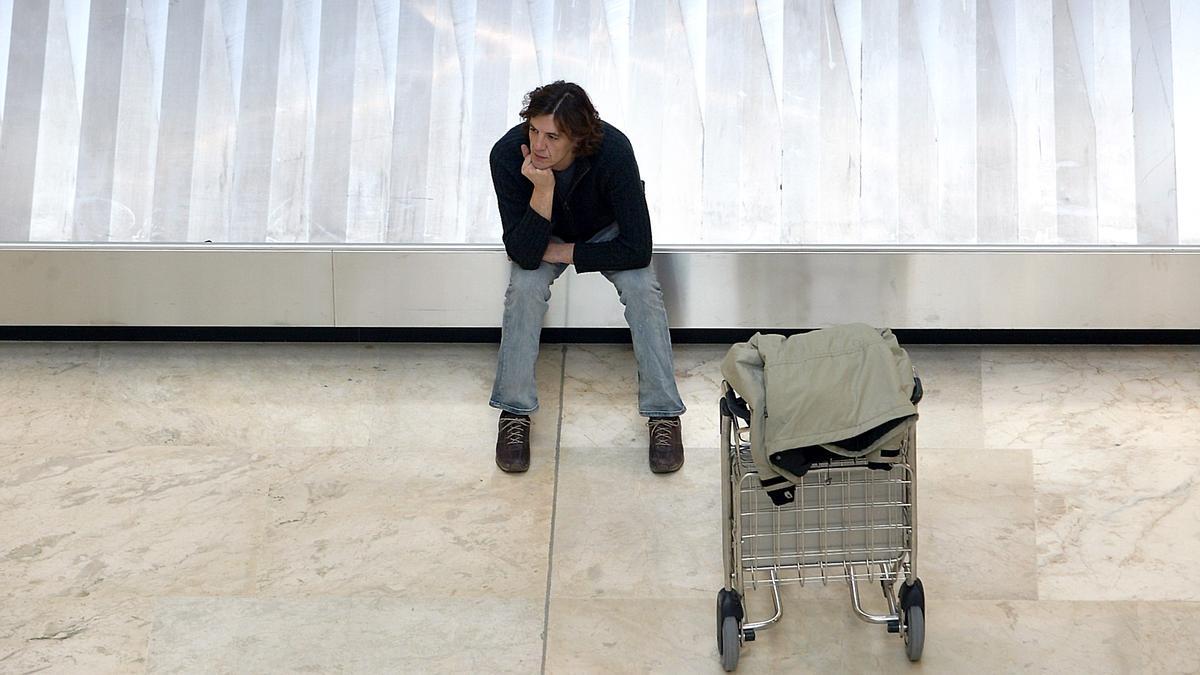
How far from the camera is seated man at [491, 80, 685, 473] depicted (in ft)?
9.12

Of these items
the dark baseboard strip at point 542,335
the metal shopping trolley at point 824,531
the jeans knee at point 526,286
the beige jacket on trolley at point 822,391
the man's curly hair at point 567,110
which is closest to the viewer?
the beige jacket on trolley at point 822,391

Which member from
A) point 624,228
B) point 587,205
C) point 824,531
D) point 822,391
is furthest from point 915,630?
point 587,205

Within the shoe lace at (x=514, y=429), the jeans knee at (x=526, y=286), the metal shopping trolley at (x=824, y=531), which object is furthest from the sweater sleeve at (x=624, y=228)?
the metal shopping trolley at (x=824, y=531)

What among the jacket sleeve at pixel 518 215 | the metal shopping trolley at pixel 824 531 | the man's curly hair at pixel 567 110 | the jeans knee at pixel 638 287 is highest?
the man's curly hair at pixel 567 110

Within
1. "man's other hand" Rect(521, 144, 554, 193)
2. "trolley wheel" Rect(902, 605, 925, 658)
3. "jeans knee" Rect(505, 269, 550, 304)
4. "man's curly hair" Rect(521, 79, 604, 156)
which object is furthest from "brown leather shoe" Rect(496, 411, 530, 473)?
"trolley wheel" Rect(902, 605, 925, 658)

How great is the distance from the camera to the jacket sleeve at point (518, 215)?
9.45 feet

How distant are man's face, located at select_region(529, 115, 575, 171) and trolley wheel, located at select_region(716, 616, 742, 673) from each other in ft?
3.74

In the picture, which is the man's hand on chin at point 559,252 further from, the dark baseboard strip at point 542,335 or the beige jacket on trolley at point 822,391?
the beige jacket on trolley at point 822,391

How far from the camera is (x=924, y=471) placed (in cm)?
301

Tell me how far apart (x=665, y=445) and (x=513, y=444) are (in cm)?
39

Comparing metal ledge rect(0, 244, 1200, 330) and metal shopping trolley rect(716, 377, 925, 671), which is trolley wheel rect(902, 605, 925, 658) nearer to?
metal shopping trolley rect(716, 377, 925, 671)

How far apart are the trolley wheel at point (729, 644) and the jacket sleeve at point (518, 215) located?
40.5 inches

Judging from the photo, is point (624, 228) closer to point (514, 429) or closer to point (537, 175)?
point (537, 175)

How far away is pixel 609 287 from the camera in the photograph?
327 centimetres
